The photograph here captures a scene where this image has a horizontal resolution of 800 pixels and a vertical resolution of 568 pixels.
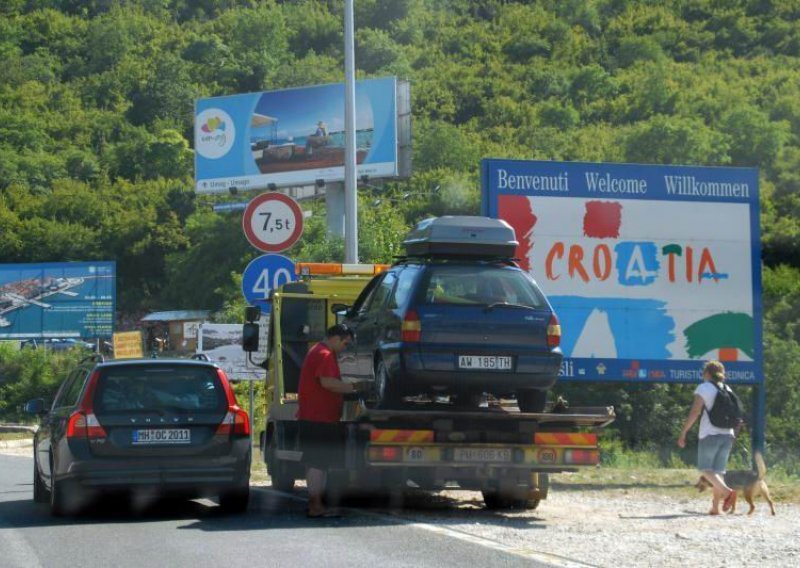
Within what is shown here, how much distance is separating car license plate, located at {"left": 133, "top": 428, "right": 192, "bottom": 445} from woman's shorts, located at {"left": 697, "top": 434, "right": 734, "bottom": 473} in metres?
5.28

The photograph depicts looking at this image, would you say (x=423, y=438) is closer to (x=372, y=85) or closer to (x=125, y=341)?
(x=125, y=341)

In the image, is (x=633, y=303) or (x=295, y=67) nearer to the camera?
(x=633, y=303)

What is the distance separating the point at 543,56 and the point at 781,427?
371 feet

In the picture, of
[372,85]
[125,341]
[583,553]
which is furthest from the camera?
[372,85]

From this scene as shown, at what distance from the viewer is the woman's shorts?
1455 cm

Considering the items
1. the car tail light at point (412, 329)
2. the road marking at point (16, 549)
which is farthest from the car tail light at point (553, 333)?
the road marking at point (16, 549)

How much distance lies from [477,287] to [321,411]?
6.20ft

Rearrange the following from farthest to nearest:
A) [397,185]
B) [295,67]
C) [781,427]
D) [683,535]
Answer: [295,67], [397,185], [781,427], [683,535]

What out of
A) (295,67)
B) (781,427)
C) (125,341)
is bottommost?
(781,427)

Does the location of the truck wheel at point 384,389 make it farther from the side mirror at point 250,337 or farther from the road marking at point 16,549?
the side mirror at point 250,337

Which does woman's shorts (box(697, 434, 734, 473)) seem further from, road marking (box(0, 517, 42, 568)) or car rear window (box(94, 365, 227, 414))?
road marking (box(0, 517, 42, 568))

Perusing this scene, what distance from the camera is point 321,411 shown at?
43.9 feet

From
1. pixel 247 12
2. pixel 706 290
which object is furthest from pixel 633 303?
pixel 247 12

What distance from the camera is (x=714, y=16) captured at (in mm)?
150750
